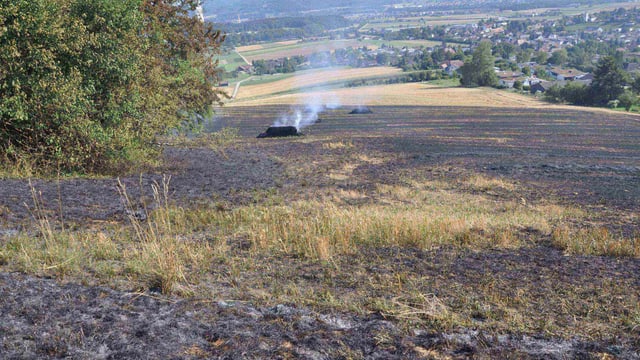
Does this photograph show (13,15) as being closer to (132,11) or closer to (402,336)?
(132,11)

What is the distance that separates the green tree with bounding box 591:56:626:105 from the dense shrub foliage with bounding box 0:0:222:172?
6177cm

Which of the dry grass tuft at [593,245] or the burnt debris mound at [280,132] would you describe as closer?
the dry grass tuft at [593,245]

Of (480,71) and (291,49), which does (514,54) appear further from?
(480,71)

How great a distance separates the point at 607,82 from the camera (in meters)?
66.8

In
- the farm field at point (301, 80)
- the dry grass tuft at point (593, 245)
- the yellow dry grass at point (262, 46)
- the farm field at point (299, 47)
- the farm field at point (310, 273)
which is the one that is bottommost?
the farm field at point (301, 80)

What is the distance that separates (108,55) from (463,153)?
17.0 meters

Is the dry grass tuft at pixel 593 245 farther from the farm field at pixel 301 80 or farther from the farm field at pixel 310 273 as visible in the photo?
the farm field at pixel 301 80

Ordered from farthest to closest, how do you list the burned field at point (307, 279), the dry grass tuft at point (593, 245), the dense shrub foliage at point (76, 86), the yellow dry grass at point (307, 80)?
the yellow dry grass at point (307, 80) → the dense shrub foliage at point (76, 86) → the dry grass tuft at point (593, 245) → the burned field at point (307, 279)

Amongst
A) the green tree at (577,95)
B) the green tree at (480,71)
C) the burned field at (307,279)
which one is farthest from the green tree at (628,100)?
the burned field at (307,279)

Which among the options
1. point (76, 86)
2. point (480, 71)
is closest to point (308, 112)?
point (76, 86)

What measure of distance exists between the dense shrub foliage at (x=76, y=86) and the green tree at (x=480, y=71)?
7485 centimetres

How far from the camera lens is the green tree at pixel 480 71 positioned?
87000 mm

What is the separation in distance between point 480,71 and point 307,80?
2797cm

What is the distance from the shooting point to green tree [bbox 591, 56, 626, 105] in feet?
217
